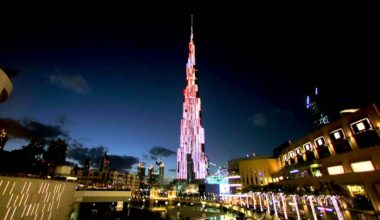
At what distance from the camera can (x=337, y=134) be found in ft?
93.2

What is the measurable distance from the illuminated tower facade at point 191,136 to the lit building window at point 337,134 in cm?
14873

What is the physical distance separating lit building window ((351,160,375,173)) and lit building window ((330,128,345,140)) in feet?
14.0

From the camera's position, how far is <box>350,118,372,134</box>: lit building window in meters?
23.3

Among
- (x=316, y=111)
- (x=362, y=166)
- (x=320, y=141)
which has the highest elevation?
(x=316, y=111)

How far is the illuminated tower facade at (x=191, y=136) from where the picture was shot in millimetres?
176875

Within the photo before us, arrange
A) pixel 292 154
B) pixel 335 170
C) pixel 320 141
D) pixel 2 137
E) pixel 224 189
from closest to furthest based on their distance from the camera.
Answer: pixel 2 137 < pixel 335 170 < pixel 320 141 < pixel 292 154 < pixel 224 189

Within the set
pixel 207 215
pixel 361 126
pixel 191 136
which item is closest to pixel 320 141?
pixel 361 126

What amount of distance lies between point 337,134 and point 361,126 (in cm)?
458

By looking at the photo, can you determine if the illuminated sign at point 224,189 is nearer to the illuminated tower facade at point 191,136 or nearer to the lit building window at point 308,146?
the lit building window at point 308,146

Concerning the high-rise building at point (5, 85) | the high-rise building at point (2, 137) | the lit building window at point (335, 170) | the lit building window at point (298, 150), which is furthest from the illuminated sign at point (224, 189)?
the high-rise building at point (5, 85)

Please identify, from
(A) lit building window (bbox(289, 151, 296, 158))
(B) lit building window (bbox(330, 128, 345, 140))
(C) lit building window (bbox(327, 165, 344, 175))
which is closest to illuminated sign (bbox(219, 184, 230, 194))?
(A) lit building window (bbox(289, 151, 296, 158))

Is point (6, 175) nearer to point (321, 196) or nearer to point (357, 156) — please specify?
point (321, 196)

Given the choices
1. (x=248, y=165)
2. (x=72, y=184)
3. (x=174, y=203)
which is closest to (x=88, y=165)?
(x=174, y=203)

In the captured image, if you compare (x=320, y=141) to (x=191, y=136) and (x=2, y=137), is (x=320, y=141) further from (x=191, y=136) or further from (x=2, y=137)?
(x=191, y=136)
